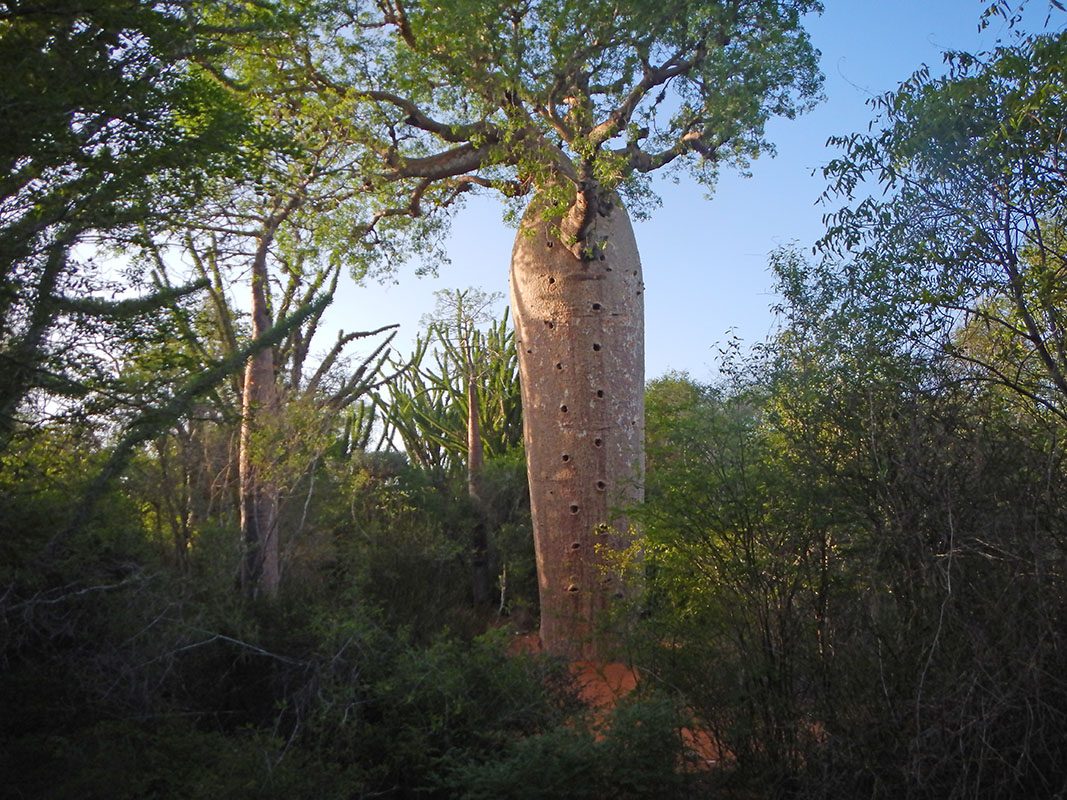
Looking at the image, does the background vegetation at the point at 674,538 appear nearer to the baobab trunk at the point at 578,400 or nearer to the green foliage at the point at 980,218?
the green foliage at the point at 980,218

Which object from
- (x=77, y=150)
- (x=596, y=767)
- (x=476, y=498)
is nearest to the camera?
(x=596, y=767)

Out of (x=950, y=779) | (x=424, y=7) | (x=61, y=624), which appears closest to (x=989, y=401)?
(x=950, y=779)

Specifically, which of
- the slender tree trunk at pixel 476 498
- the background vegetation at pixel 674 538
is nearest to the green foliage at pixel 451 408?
the slender tree trunk at pixel 476 498

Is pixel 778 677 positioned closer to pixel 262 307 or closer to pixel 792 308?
pixel 792 308

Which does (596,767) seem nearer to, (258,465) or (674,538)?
(674,538)

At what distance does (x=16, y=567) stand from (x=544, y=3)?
20.1 feet

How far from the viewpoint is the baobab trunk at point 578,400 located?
384 inches

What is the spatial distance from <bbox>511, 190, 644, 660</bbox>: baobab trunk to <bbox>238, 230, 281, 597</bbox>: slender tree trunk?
2718 millimetres

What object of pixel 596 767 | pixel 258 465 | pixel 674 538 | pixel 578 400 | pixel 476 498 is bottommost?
pixel 596 767

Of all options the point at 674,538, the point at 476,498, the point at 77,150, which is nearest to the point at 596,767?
the point at 674,538

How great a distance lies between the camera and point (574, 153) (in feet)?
29.8

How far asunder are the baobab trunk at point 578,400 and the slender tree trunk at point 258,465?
2718 mm

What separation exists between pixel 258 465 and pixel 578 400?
3.31 metres

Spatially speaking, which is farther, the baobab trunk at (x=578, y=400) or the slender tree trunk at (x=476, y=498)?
the slender tree trunk at (x=476, y=498)
